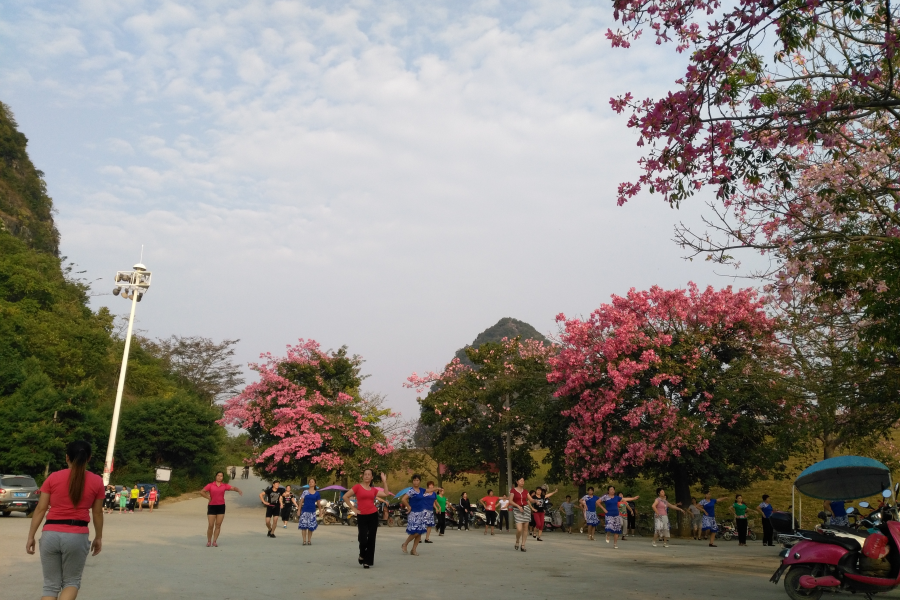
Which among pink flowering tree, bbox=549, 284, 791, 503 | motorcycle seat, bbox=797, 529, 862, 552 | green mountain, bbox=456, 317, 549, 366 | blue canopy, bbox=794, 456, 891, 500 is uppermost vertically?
green mountain, bbox=456, 317, 549, 366

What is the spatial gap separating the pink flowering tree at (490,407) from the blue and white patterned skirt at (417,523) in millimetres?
14184

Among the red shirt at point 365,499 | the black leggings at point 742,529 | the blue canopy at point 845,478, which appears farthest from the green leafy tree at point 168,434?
the blue canopy at point 845,478

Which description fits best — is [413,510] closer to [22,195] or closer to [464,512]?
[464,512]

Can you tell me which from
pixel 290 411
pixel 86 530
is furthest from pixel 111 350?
pixel 86 530

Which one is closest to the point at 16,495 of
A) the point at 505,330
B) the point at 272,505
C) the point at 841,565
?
the point at 272,505

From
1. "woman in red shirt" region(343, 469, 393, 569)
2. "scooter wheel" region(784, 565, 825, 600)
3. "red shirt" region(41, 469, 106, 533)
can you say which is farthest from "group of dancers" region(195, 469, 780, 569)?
"scooter wheel" region(784, 565, 825, 600)

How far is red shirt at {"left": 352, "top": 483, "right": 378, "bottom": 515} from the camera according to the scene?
13.2 meters

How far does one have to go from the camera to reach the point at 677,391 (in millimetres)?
25312

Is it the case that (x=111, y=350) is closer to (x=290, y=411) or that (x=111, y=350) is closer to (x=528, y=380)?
(x=290, y=411)

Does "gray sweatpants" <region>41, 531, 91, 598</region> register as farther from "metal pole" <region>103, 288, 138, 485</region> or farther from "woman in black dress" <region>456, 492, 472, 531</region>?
"metal pole" <region>103, 288, 138, 485</region>

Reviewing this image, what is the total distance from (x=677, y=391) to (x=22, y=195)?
6419cm

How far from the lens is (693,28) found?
30.6 ft

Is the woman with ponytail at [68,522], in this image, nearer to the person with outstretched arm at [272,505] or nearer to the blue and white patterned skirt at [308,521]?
the blue and white patterned skirt at [308,521]

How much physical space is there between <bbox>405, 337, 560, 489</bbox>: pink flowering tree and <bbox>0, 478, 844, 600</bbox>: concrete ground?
40.5ft
